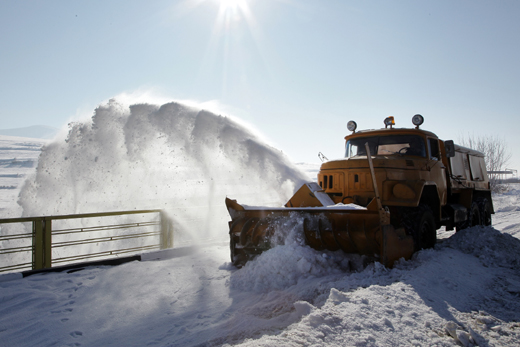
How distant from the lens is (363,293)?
3.47 metres

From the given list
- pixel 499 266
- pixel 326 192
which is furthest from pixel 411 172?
pixel 499 266

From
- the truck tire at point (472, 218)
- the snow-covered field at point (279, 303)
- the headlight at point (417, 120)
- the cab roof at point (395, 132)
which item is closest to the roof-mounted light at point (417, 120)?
the headlight at point (417, 120)

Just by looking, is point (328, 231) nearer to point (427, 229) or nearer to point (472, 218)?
point (427, 229)

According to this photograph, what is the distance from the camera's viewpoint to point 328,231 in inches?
196

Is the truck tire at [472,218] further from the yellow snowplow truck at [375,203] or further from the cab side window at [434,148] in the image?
the cab side window at [434,148]

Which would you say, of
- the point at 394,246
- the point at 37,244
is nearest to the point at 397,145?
the point at 394,246

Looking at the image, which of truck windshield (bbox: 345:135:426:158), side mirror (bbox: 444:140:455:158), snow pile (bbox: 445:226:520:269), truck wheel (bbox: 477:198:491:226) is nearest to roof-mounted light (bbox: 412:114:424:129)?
truck windshield (bbox: 345:135:426:158)

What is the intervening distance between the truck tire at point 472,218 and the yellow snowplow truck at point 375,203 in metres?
0.30

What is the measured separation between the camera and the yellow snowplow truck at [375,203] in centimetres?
480

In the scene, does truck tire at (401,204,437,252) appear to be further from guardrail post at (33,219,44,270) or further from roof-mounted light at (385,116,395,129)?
guardrail post at (33,219,44,270)

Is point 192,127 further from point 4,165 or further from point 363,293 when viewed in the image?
point 4,165

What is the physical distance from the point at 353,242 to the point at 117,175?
8.90 metres

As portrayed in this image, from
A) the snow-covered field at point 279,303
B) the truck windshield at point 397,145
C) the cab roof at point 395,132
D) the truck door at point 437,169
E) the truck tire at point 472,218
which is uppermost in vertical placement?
the cab roof at point 395,132

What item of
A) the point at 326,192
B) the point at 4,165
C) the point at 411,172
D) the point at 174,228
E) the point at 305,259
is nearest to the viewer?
the point at 305,259
